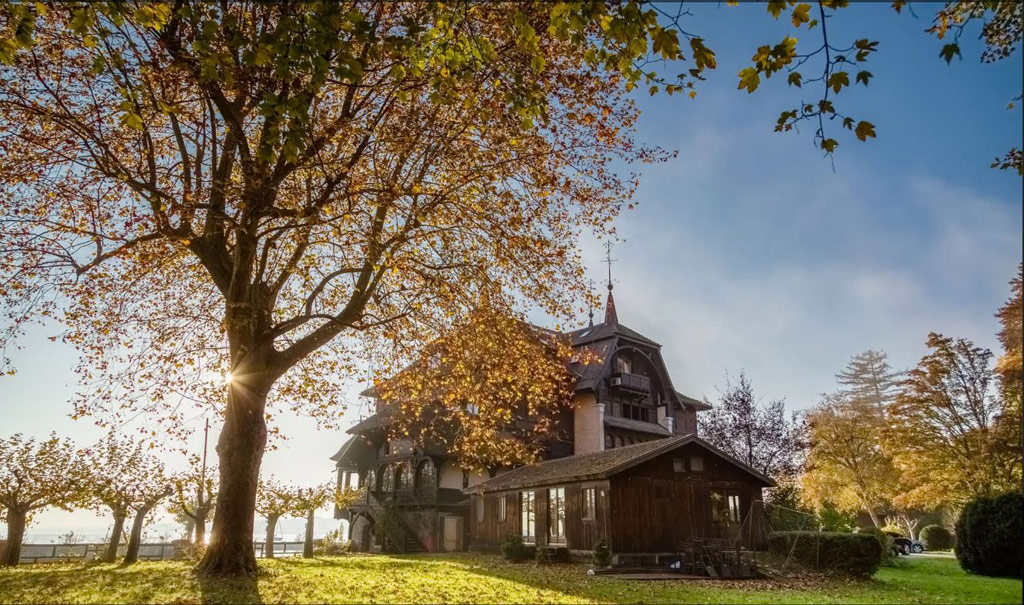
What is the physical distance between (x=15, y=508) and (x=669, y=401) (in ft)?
109

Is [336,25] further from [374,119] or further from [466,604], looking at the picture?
[466,604]

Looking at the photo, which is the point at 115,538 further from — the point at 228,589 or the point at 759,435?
the point at 759,435

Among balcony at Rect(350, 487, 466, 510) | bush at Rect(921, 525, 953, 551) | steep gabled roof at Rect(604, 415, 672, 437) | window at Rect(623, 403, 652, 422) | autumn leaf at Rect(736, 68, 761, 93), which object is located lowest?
bush at Rect(921, 525, 953, 551)

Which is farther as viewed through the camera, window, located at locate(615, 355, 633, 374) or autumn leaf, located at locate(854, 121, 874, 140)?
→ window, located at locate(615, 355, 633, 374)

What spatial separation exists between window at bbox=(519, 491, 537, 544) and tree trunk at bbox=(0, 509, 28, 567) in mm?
18634

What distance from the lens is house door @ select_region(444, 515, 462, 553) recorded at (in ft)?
110

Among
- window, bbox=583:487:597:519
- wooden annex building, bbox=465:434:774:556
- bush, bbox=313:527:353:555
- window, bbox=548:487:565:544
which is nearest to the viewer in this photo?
wooden annex building, bbox=465:434:774:556

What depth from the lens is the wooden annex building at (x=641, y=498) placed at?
73.2 ft

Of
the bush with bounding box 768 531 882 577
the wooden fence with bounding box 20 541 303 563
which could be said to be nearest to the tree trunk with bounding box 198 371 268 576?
the bush with bounding box 768 531 882 577

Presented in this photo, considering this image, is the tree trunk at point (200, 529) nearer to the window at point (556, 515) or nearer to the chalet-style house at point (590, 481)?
the chalet-style house at point (590, 481)

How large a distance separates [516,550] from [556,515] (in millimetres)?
2182

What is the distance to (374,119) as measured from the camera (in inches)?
463

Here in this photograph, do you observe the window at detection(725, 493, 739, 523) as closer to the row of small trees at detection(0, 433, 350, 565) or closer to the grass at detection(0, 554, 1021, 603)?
the grass at detection(0, 554, 1021, 603)

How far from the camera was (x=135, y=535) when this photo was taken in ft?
71.9
